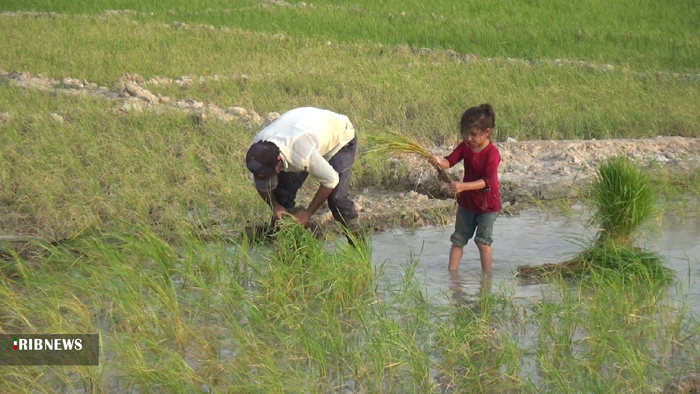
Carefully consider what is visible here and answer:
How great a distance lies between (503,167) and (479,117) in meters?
2.65

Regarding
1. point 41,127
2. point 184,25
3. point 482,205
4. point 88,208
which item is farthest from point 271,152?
point 184,25

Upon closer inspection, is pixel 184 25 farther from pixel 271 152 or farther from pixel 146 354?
pixel 146 354

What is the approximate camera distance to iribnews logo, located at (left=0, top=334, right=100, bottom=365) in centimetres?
359

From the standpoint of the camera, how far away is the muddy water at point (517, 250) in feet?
15.8

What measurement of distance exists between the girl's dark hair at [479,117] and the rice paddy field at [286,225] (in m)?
0.78

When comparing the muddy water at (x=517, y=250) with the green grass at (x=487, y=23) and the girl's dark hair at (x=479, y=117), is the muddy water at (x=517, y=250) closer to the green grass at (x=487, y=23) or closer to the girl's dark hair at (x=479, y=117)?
the girl's dark hair at (x=479, y=117)

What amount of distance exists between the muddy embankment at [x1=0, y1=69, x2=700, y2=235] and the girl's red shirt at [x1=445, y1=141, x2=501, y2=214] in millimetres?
1044

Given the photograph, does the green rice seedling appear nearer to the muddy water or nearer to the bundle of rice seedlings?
the muddy water

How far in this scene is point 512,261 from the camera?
212 inches

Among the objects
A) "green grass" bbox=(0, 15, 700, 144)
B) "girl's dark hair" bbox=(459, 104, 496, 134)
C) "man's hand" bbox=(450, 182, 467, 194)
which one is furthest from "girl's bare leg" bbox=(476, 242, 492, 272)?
"green grass" bbox=(0, 15, 700, 144)

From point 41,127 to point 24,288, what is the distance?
297cm

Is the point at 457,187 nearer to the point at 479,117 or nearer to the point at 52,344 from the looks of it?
the point at 479,117

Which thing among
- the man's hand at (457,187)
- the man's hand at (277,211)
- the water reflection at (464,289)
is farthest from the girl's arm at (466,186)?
the man's hand at (277,211)

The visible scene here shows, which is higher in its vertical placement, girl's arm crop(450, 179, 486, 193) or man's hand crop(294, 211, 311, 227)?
girl's arm crop(450, 179, 486, 193)
